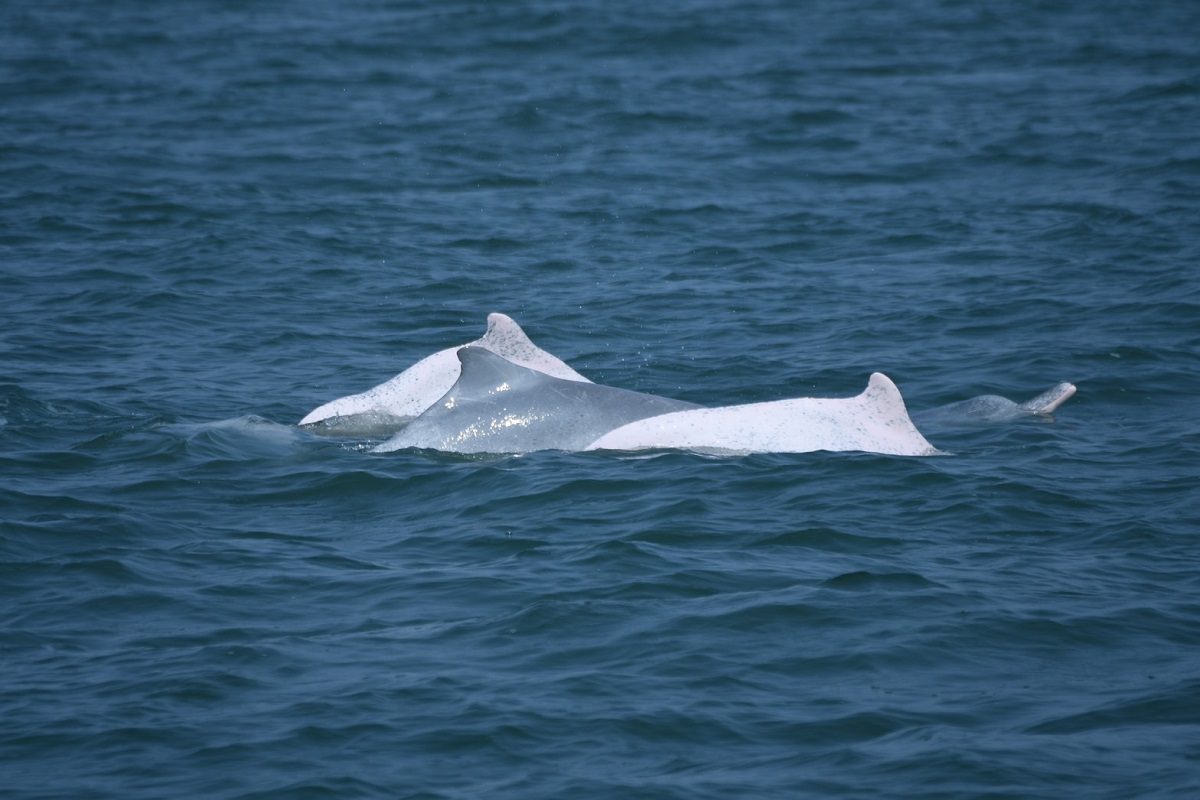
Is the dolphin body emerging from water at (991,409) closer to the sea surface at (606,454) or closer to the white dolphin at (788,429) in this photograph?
the sea surface at (606,454)

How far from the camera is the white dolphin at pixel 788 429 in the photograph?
13.5 meters

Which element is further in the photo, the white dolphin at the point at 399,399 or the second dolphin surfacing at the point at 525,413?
the white dolphin at the point at 399,399

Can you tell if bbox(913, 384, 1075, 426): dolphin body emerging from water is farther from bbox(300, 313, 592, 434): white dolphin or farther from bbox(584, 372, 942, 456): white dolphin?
bbox(300, 313, 592, 434): white dolphin

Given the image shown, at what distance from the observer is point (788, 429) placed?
13500mm

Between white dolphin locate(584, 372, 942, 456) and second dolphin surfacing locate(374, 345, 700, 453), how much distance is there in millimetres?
144

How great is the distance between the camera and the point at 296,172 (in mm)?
26938

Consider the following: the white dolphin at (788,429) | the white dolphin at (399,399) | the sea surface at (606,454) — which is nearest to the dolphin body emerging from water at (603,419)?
the white dolphin at (788,429)

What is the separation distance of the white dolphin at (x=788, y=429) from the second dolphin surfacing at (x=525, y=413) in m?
0.14

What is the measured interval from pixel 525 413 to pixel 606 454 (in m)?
0.77

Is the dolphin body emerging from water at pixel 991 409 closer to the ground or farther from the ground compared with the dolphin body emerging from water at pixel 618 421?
closer to the ground

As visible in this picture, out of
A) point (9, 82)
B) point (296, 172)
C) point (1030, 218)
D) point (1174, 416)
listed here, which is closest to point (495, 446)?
point (1174, 416)

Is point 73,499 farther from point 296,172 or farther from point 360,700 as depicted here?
point 296,172

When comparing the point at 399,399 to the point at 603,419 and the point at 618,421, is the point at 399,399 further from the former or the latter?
→ the point at 618,421

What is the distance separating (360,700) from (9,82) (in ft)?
87.6
